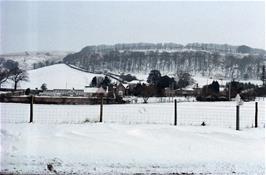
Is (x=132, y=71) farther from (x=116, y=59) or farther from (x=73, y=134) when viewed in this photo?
(x=73, y=134)

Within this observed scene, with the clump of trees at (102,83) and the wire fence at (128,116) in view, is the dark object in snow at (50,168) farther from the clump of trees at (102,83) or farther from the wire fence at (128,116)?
the clump of trees at (102,83)

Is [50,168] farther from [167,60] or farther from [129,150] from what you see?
[167,60]

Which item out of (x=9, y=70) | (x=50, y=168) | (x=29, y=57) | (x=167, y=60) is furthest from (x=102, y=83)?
(x=50, y=168)

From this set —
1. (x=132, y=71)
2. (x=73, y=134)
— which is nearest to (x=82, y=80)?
(x=132, y=71)

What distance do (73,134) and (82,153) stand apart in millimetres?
1964

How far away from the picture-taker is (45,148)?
8.20 meters

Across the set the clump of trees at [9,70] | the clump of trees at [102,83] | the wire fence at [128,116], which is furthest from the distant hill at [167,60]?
the wire fence at [128,116]

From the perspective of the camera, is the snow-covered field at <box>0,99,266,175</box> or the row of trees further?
the row of trees

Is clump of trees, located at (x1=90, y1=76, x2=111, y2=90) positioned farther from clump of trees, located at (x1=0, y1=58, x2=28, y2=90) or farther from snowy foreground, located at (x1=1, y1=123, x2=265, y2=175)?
snowy foreground, located at (x1=1, y1=123, x2=265, y2=175)

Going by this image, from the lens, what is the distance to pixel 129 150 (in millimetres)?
8406

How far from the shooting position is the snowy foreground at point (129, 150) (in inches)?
280

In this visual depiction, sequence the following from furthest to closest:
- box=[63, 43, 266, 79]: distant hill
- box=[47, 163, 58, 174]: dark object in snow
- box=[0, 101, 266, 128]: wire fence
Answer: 1. box=[63, 43, 266, 79]: distant hill
2. box=[0, 101, 266, 128]: wire fence
3. box=[47, 163, 58, 174]: dark object in snow

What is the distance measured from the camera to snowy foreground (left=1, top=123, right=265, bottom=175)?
23.4 ft

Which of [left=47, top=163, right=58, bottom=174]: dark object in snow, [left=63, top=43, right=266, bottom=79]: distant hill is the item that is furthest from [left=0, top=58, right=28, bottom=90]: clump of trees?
[left=63, top=43, right=266, bottom=79]: distant hill
